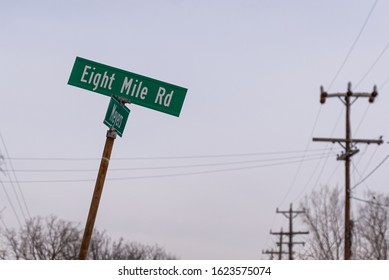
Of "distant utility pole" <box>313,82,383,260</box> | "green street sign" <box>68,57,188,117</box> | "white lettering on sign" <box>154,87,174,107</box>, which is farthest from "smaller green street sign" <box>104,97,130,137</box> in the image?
"distant utility pole" <box>313,82,383,260</box>

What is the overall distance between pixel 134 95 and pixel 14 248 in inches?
2337

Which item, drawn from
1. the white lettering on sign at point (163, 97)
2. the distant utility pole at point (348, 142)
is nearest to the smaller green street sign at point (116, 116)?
the white lettering on sign at point (163, 97)

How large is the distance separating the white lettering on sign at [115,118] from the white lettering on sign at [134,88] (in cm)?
23

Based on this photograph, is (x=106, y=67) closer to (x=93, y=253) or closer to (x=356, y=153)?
(x=356, y=153)

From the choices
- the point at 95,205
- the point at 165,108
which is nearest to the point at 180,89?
the point at 165,108

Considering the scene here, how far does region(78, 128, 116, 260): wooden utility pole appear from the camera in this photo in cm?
491

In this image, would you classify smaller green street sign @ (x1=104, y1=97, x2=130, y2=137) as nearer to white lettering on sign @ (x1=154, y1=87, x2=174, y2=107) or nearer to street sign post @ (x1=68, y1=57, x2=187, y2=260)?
street sign post @ (x1=68, y1=57, x2=187, y2=260)

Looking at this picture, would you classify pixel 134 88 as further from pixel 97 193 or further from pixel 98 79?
pixel 97 193

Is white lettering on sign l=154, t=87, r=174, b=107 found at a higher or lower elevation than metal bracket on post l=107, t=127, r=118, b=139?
higher

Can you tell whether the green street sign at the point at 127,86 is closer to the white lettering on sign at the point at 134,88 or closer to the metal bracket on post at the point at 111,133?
the white lettering on sign at the point at 134,88

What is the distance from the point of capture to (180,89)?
5371 millimetres

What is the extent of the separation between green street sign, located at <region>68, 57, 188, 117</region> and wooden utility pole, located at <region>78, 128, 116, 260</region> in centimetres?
43

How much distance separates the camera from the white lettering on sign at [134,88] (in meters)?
5.34
